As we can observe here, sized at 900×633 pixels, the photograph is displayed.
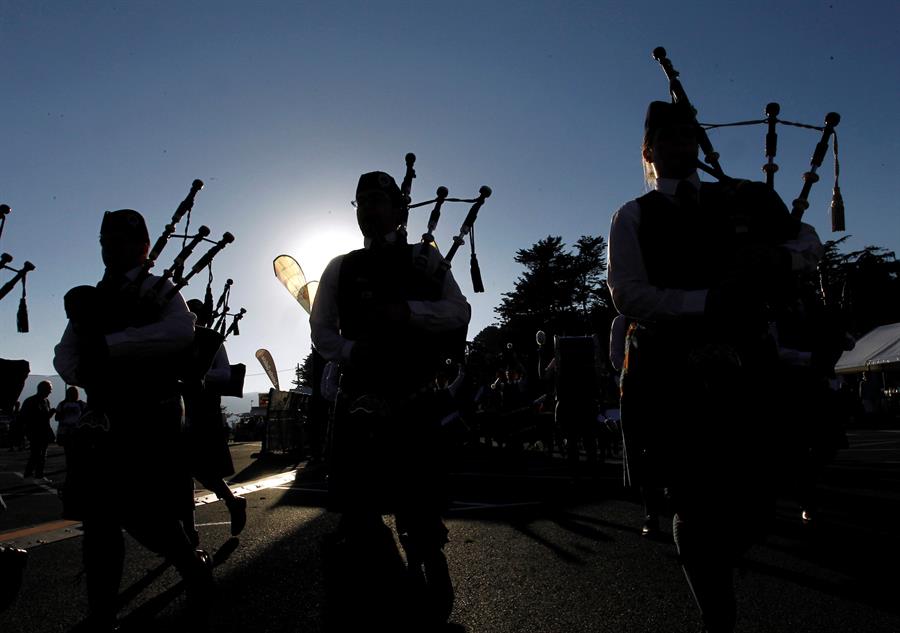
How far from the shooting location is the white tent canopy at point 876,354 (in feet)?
74.2

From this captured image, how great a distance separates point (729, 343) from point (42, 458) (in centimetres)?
1396

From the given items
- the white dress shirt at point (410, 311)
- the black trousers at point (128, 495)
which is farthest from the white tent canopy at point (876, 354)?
the black trousers at point (128, 495)

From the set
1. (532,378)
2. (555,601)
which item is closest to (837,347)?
(555,601)

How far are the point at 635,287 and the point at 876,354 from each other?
2627 cm

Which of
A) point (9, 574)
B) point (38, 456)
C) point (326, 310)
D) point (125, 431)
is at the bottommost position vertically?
point (9, 574)

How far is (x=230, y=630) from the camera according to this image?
2.93 metres

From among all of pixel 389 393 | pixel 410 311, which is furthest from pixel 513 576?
pixel 410 311

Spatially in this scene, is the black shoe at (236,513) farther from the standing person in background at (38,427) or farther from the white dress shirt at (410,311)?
the standing person in background at (38,427)

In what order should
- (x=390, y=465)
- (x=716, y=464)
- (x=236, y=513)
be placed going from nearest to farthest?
1. (x=716, y=464)
2. (x=390, y=465)
3. (x=236, y=513)

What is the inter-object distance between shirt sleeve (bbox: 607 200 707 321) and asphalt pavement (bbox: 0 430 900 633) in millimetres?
961

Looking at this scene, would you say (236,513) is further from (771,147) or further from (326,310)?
(771,147)

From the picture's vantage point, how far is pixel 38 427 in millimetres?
12469

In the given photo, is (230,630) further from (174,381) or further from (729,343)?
(729,343)

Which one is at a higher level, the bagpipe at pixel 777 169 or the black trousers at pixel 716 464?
the bagpipe at pixel 777 169
